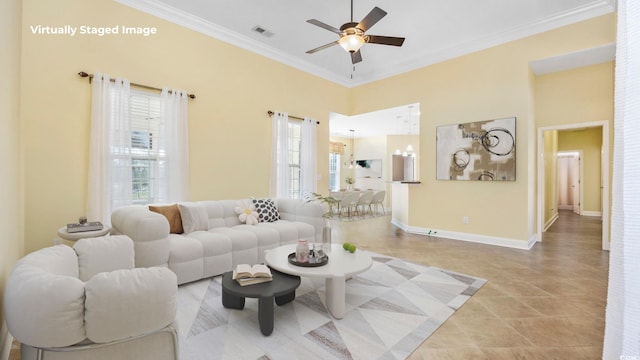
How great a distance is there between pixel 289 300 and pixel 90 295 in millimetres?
1703

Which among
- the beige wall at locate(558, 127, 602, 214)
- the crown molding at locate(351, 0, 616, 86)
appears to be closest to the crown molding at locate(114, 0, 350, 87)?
the crown molding at locate(351, 0, 616, 86)

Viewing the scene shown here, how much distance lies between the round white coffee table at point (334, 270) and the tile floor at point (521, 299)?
0.70 m

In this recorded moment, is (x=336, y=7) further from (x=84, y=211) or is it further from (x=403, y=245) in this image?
(x=84, y=211)

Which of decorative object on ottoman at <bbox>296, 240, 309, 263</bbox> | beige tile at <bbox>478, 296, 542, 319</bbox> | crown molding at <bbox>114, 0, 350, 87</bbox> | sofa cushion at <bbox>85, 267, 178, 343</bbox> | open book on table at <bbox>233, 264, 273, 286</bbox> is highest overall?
crown molding at <bbox>114, 0, 350, 87</bbox>

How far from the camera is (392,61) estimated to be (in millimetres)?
5758

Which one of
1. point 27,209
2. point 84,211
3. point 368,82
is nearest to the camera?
point 27,209

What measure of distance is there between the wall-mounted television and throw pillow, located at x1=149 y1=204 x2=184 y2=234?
27.6ft

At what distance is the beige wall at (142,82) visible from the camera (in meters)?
3.07

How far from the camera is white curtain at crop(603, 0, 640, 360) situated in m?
0.73

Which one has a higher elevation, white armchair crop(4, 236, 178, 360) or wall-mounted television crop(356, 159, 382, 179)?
wall-mounted television crop(356, 159, 382, 179)

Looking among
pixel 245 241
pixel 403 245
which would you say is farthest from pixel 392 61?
pixel 245 241

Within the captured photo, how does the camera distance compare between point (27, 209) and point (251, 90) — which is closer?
point (27, 209)

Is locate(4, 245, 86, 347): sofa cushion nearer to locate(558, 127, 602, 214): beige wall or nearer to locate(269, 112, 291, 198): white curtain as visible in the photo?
locate(269, 112, 291, 198): white curtain

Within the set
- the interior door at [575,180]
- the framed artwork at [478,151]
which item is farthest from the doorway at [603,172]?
the interior door at [575,180]
